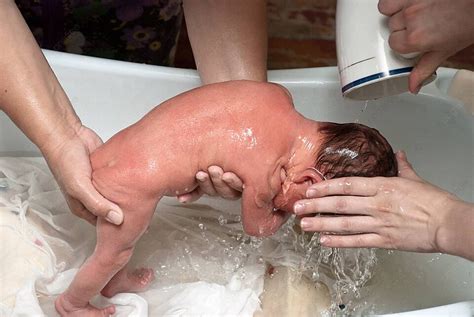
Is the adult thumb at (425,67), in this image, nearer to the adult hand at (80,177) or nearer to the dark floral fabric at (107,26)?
the adult hand at (80,177)

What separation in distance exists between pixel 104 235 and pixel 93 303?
0.20 metres

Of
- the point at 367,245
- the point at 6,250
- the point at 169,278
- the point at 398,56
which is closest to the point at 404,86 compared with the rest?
the point at 398,56

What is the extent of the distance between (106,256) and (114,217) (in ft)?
0.29

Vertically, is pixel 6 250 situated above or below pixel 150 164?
below

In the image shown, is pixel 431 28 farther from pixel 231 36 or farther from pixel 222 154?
pixel 231 36

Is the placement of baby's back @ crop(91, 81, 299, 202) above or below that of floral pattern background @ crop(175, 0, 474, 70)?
above

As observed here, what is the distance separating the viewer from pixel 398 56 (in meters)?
1.21

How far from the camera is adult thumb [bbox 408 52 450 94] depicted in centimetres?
119

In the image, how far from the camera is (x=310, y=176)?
123cm

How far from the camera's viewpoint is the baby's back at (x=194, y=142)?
1194 mm

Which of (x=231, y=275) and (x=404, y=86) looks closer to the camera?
(x=404, y=86)

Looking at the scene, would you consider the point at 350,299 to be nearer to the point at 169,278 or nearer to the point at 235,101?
the point at 169,278

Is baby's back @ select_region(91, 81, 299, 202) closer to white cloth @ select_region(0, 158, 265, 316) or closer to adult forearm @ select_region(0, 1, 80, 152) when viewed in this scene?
adult forearm @ select_region(0, 1, 80, 152)

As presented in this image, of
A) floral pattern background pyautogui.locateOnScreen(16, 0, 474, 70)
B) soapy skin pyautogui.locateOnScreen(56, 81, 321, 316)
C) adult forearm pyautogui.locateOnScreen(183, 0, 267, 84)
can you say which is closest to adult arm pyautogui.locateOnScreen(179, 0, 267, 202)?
adult forearm pyautogui.locateOnScreen(183, 0, 267, 84)
